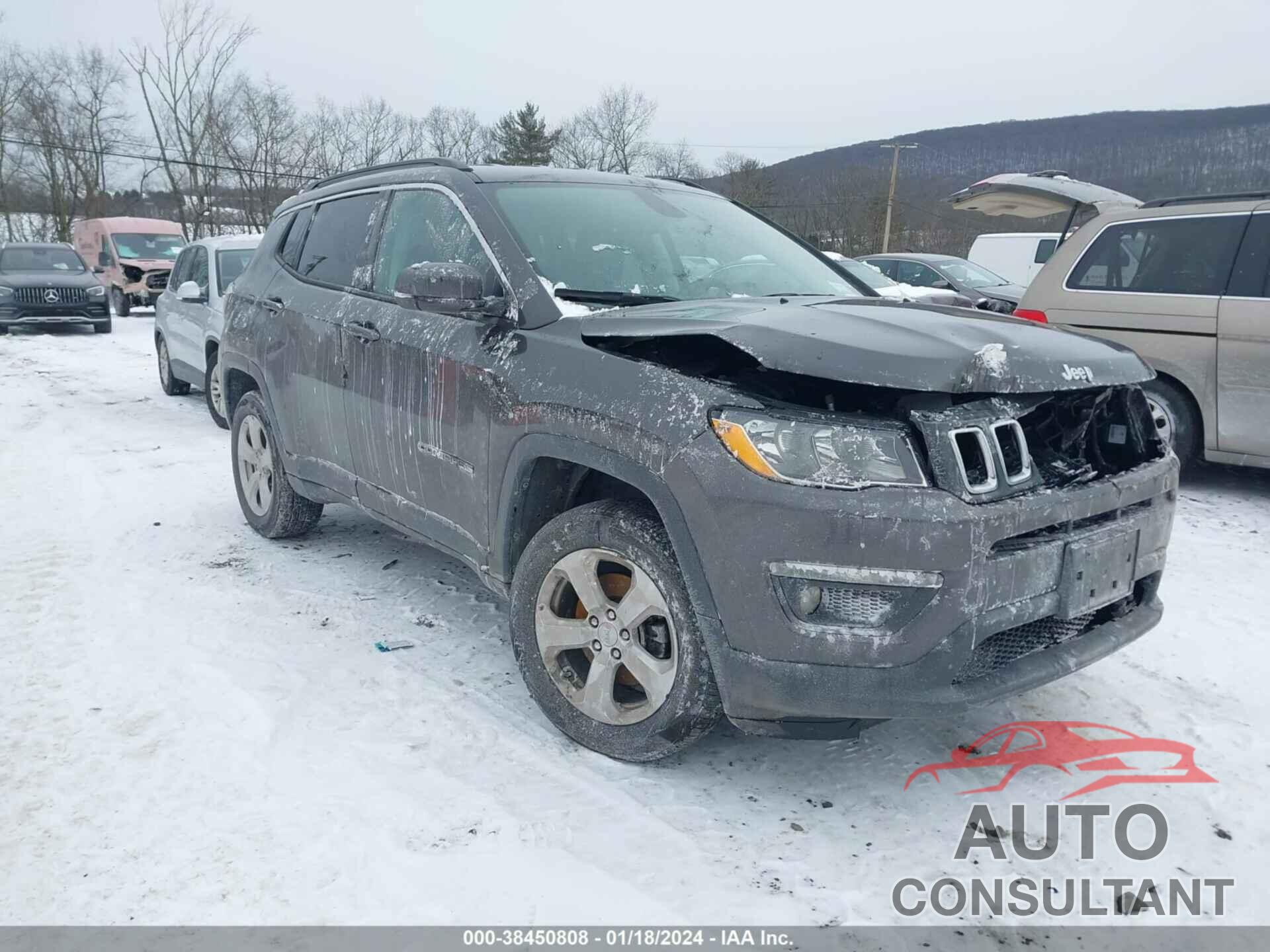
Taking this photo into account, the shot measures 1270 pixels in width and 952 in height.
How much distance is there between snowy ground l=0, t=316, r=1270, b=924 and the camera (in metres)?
2.30

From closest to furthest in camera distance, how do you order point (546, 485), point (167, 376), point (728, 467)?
point (728, 467)
point (546, 485)
point (167, 376)

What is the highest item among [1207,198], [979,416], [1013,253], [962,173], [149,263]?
[962,173]

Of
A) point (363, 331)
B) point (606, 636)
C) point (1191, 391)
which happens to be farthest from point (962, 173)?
point (606, 636)

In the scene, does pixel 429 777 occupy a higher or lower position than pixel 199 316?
lower

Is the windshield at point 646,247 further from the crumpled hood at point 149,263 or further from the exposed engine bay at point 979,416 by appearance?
the crumpled hood at point 149,263

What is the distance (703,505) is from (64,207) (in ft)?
170

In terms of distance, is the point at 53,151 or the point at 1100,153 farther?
the point at 1100,153

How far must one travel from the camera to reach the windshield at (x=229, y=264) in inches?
363

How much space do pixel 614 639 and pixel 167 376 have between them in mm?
9475

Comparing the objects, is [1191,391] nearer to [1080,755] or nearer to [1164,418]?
[1164,418]

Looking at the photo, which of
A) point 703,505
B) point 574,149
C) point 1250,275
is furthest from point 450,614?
point 574,149

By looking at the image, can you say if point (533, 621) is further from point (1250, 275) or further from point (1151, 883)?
point (1250, 275)

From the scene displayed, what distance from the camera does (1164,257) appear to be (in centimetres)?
624

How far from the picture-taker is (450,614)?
4098 mm
